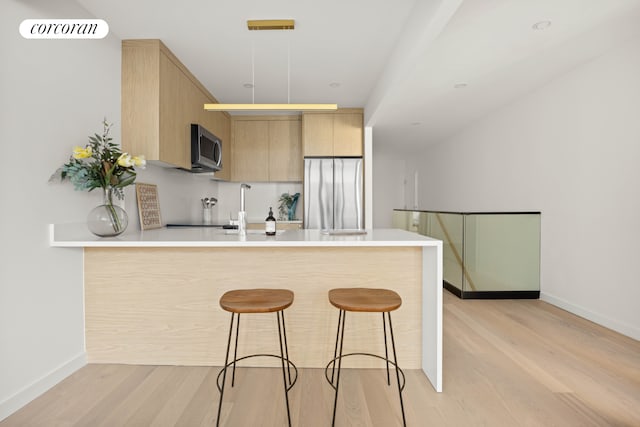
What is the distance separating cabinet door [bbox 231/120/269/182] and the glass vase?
9.24 ft

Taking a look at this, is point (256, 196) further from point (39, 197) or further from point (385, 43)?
point (39, 197)

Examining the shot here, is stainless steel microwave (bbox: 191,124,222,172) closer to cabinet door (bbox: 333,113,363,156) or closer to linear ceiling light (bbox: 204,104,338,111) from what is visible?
linear ceiling light (bbox: 204,104,338,111)

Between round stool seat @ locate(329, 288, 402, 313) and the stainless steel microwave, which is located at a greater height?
the stainless steel microwave

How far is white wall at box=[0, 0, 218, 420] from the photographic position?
179 centimetres

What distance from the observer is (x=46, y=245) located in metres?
2.04

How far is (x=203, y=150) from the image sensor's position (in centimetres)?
352

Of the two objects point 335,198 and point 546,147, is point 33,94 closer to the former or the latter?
point 335,198

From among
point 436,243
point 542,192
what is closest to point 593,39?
point 542,192

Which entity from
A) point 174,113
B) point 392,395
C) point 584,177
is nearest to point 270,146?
point 174,113

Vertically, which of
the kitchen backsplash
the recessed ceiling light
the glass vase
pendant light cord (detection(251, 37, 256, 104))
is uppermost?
pendant light cord (detection(251, 37, 256, 104))

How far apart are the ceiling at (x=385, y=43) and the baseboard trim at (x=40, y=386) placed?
2.33 m

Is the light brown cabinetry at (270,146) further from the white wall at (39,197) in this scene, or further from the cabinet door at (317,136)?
the white wall at (39,197)

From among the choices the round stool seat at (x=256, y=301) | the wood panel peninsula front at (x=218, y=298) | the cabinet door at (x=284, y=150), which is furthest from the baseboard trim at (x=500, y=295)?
the round stool seat at (x=256, y=301)

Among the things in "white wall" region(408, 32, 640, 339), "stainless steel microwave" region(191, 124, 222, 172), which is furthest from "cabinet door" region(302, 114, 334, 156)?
"white wall" region(408, 32, 640, 339)
